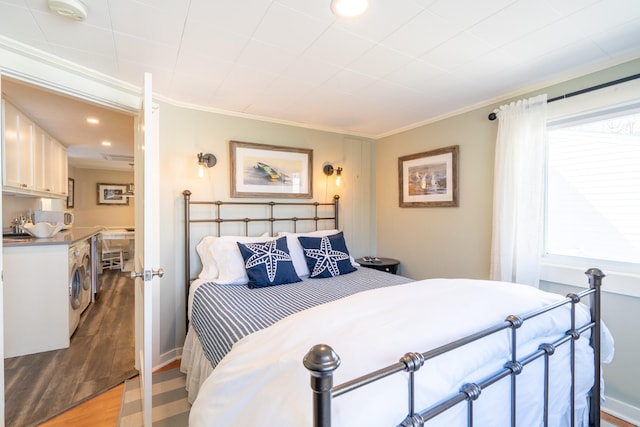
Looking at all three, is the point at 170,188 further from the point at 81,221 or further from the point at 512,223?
the point at 81,221

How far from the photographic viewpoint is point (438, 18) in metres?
1.54

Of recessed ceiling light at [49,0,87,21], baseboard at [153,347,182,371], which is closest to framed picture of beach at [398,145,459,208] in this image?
baseboard at [153,347,182,371]

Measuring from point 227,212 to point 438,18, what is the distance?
2371 mm

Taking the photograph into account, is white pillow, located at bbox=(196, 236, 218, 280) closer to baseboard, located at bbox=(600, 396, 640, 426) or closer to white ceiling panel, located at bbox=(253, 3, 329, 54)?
white ceiling panel, located at bbox=(253, 3, 329, 54)

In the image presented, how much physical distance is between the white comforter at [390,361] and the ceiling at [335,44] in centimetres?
142

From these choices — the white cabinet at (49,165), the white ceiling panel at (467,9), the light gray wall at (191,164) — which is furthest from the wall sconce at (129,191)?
the white ceiling panel at (467,9)

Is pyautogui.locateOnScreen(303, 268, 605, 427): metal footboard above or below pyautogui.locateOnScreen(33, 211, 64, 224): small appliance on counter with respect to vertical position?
below

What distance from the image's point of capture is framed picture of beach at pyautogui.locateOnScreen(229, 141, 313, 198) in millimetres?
3018

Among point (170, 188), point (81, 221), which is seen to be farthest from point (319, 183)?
point (81, 221)

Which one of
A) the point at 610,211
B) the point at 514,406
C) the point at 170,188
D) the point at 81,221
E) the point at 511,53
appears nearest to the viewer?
the point at 514,406

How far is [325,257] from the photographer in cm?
277

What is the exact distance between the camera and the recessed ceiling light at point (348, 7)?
1394 mm

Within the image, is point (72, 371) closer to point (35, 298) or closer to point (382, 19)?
point (35, 298)

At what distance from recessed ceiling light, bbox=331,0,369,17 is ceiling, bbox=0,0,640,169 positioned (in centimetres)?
4
